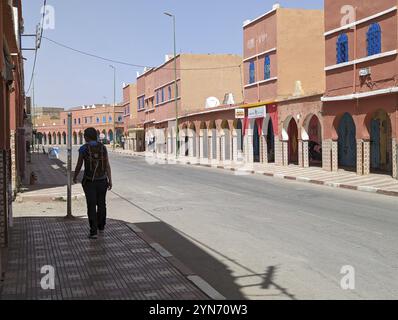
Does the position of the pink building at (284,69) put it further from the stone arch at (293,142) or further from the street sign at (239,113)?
the street sign at (239,113)

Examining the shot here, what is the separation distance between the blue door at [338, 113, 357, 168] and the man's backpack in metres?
20.9

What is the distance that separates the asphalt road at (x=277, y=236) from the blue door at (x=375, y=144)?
31.3 ft

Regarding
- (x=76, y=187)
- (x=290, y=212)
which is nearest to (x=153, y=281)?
(x=290, y=212)

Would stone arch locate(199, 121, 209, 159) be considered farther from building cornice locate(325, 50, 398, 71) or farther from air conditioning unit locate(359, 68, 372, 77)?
air conditioning unit locate(359, 68, 372, 77)

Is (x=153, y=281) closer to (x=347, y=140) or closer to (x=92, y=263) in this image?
(x=92, y=263)

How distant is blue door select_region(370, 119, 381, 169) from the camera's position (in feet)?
85.8

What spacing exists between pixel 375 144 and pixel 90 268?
21.9 metres

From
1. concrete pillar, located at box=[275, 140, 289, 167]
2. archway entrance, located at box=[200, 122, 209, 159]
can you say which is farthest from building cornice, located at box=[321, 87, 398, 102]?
archway entrance, located at box=[200, 122, 209, 159]

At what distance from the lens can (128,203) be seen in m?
15.2

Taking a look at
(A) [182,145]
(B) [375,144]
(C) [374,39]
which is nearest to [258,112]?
(B) [375,144]

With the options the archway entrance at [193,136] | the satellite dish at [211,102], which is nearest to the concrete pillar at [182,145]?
the archway entrance at [193,136]

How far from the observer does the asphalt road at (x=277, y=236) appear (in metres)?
6.43

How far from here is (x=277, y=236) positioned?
9516 millimetres
